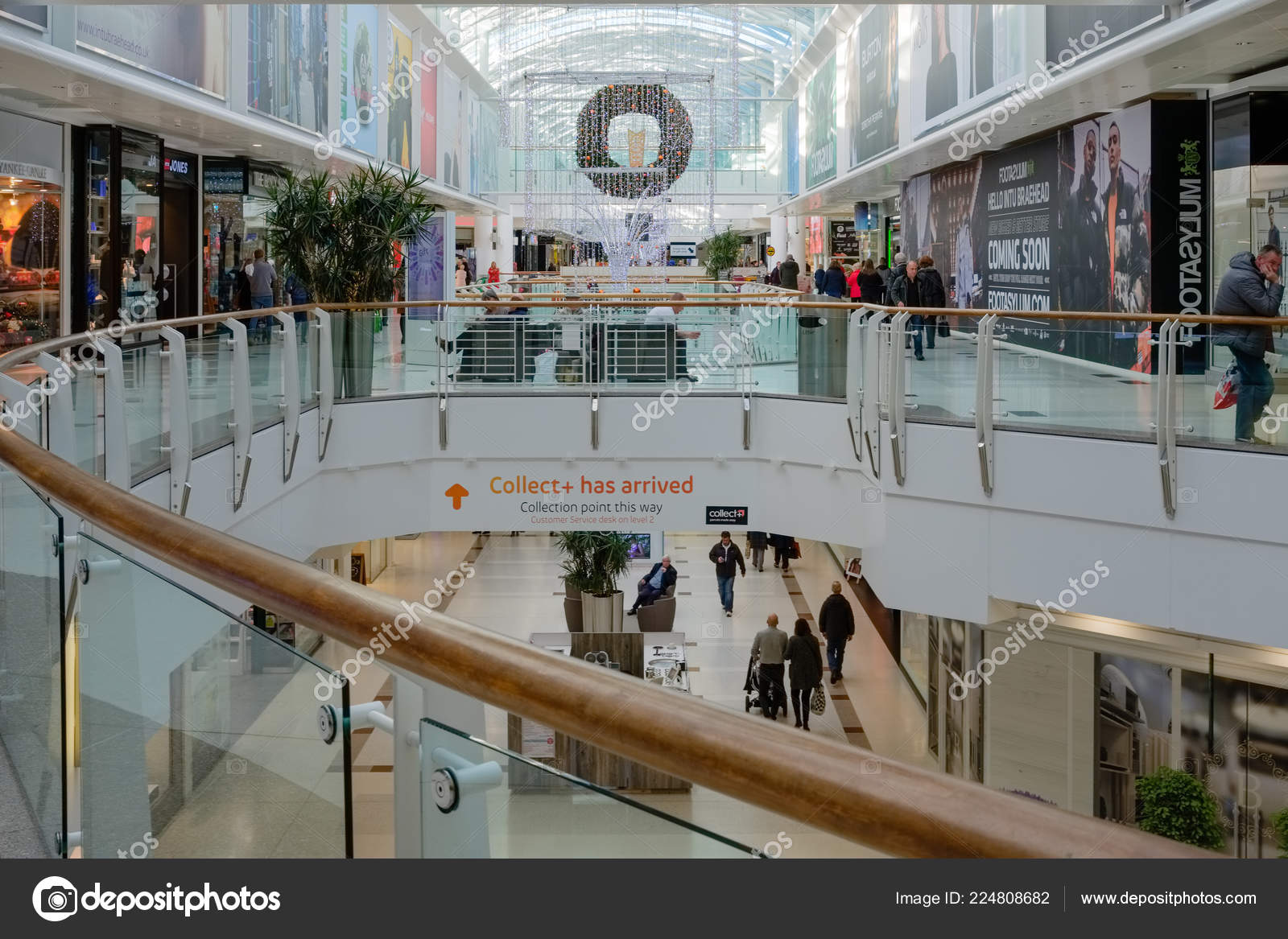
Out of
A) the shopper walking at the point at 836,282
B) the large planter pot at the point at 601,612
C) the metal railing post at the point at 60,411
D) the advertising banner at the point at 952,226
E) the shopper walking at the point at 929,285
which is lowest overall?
the large planter pot at the point at 601,612

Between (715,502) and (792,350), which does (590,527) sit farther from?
(792,350)

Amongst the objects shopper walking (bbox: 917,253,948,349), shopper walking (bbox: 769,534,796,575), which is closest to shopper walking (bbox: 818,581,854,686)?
shopper walking (bbox: 917,253,948,349)

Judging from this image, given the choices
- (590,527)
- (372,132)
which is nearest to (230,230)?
(372,132)

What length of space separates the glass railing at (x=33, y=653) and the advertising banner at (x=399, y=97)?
82.6 feet

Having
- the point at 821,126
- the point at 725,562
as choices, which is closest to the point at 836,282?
the point at 725,562

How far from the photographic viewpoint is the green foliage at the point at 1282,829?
9031 mm

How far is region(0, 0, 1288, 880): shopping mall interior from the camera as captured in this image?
1472mm

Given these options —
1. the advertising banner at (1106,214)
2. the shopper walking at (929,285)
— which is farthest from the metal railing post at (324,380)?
the advertising banner at (1106,214)

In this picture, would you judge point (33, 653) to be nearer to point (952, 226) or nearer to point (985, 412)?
point (985, 412)

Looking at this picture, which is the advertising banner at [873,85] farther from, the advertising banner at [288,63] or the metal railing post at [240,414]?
the metal railing post at [240,414]

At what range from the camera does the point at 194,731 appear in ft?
6.57

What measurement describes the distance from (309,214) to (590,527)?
14.0 feet

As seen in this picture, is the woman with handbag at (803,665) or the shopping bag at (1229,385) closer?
the shopping bag at (1229,385)
